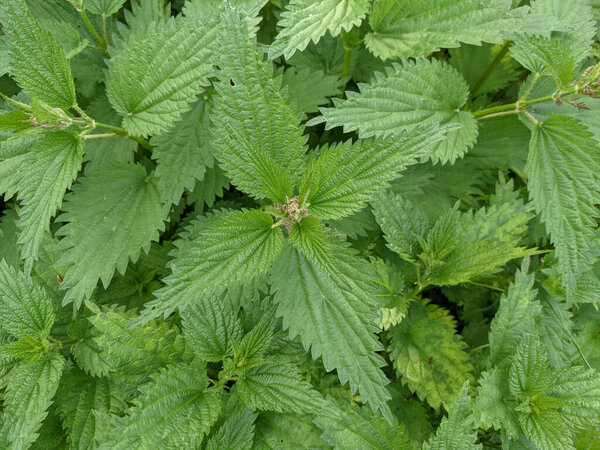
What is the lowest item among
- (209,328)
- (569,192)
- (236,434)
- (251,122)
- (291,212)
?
(236,434)

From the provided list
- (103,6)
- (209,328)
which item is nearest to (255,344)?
(209,328)

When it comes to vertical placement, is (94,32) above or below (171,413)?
above

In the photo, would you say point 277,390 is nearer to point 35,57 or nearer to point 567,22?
point 35,57

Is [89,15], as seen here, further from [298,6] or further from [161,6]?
[298,6]

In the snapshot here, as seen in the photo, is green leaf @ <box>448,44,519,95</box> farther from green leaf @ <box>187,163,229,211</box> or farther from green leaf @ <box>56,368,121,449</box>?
green leaf @ <box>56,368,121,449</box>

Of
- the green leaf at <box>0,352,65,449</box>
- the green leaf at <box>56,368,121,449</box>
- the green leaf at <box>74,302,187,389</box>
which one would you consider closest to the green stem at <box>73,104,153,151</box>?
the green leaf at <box>74,302,187,389</box>
